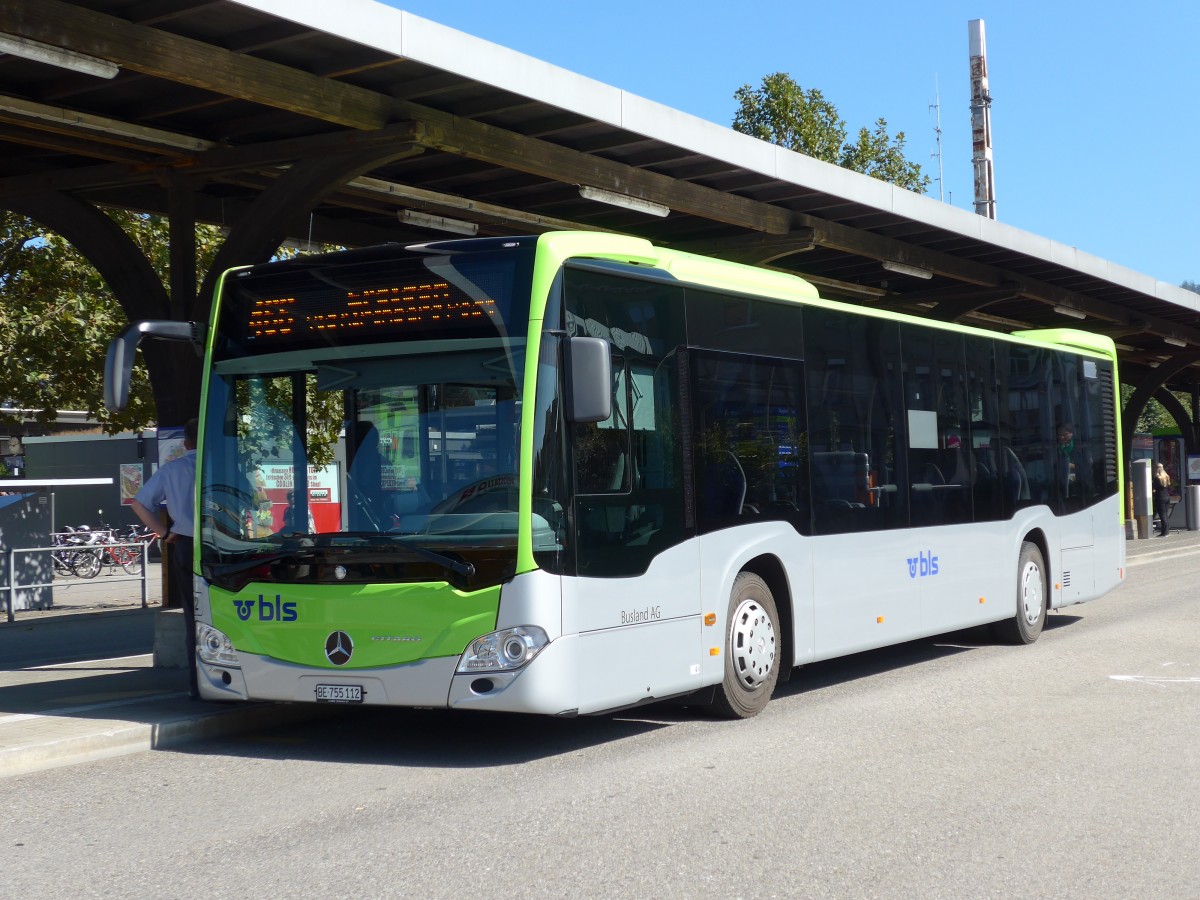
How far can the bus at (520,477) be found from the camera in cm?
780

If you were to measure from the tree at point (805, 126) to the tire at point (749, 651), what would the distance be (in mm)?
41475

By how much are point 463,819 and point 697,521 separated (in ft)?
9.65

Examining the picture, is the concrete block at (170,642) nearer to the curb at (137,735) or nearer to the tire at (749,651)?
the curb at (137,735)

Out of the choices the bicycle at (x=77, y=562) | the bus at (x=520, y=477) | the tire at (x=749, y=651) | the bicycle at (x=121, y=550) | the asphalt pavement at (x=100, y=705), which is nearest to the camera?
the bus at (x=520, y=477)

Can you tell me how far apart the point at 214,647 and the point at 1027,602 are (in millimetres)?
8186

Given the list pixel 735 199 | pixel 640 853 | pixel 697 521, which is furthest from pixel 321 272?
pixel 735 199

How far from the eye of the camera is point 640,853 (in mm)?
5848

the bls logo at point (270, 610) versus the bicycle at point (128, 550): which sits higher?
the bls logo at point (270, 610)

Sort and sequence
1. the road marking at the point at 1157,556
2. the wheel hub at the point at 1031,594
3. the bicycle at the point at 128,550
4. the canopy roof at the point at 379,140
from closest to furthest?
the canopy roof at the point at 379,140
the wheel hub at the point at 1031,594
the road marking at the point at 1157,556
the bicycle at the point at 128,550

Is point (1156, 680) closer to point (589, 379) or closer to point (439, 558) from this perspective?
point (589, 379)

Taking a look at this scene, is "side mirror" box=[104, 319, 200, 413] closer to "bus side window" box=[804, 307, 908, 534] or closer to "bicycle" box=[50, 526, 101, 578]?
"bus side window" box=[804, 307, 908, 534]

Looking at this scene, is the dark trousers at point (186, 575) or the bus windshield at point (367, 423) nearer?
the bus windshield at point (367, 423)

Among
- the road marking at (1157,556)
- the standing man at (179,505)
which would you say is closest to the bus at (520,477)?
the standing man at (179,505)

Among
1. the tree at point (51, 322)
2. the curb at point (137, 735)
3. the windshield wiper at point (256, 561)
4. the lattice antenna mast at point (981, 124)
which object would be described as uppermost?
the lattice antenna mast at point (981, 124)
